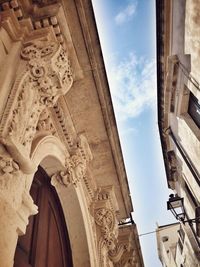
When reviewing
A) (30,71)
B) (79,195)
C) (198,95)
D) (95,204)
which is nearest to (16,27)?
(30,71)

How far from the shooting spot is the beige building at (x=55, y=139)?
1957mm

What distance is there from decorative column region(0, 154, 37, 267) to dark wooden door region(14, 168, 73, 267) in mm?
883

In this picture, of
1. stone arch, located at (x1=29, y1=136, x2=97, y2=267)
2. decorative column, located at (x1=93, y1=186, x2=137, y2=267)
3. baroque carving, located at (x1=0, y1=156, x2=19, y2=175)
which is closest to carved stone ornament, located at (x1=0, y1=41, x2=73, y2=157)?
baroque carving, located at (x1=0, y1=156, x2=19, y2=175)

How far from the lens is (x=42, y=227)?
3.31 meters

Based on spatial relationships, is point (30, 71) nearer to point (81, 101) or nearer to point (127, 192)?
point (81, 101)

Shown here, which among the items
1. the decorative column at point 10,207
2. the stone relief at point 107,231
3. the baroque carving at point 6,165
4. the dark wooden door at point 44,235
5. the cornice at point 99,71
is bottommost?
the decorative column at point 10,207

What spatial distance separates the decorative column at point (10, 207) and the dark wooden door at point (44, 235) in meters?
0.88

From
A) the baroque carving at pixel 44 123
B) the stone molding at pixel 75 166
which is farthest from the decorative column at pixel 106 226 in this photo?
the baroque carving at pixel 44 123

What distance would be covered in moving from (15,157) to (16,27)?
1.39 metres

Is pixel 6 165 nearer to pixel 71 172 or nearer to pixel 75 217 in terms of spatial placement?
pixel 71 172

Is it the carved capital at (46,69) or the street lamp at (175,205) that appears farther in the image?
the street lamp at (175,205)

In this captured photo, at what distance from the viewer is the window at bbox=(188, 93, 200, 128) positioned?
21.1 feet

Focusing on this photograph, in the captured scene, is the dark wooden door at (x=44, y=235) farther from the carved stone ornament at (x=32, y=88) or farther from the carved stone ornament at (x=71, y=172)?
the carved stone ornament at (x=32, y=88)

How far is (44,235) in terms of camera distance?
3.32m
